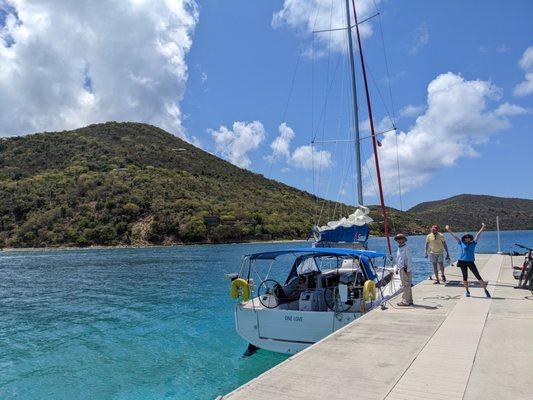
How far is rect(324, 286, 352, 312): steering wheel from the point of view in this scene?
11260mm

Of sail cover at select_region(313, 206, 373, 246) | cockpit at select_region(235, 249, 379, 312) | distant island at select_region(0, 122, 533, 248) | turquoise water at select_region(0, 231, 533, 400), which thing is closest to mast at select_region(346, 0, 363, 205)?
sail cover at select_region(313, 206, 373, 246)

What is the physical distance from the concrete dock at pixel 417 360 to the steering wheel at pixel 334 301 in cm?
77

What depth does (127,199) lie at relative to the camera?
104 meters

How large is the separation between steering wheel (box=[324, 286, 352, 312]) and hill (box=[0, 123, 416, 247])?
69976 millimetres

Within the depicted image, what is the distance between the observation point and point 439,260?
16391 millimetres

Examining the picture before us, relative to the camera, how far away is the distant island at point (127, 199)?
311ft

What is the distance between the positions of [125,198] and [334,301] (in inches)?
3895

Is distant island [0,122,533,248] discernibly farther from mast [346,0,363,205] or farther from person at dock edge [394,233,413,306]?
person at dock edge [394,233,413,306]

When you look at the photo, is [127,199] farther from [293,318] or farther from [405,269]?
[405,269]

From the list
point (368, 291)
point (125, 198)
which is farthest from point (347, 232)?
point (125, 198)

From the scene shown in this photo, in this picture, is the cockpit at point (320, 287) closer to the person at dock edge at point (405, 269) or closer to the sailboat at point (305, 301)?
the sailboat at point (305, 301)

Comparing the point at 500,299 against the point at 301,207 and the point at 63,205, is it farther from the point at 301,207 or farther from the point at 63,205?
the point at 301,207

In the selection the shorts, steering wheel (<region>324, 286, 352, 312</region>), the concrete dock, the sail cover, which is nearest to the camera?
the concrete dock

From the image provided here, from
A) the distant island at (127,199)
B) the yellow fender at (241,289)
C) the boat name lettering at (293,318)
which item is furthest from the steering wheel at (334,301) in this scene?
the distant island at (127,199)
